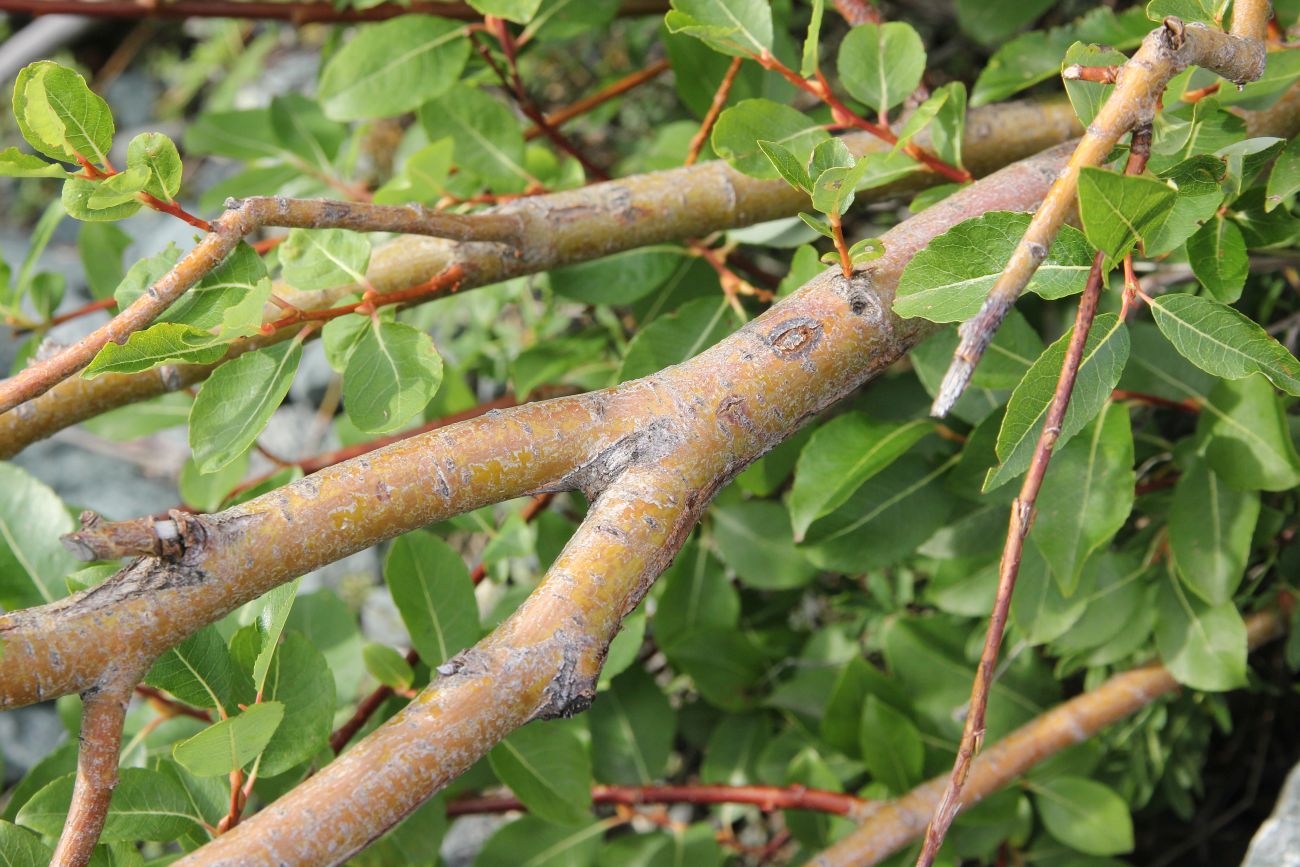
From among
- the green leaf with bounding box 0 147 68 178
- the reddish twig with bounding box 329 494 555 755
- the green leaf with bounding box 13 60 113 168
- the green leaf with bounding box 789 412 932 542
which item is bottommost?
the reddish twig with bounding box 329 494 555 755

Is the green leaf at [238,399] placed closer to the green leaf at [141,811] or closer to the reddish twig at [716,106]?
the green leaf at [141,811]

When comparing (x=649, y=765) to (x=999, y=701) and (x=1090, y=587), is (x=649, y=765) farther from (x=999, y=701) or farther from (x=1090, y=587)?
(x=1090, y=587)

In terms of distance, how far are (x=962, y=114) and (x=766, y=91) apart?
0.31m

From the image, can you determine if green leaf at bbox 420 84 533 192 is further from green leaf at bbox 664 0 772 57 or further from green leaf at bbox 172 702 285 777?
green leaf at bbox 172 702 285 777

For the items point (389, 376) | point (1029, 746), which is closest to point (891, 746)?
point (1029, 746)

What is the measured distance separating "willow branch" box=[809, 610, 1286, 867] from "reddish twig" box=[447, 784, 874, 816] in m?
0.04

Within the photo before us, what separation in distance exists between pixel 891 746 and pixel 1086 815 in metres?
0.27

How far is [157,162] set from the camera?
0.83 m

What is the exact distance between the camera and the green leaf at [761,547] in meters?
1.45

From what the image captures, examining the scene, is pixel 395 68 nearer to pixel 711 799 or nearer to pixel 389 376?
pixel 389 376

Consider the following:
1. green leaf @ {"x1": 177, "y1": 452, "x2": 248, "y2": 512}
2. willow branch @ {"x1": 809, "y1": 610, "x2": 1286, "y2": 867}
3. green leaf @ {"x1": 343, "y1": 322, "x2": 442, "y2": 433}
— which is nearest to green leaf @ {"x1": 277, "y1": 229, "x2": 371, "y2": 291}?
green leaf @ {"x1": 343, "y1": 322, "x2": 442, "y2": 433}

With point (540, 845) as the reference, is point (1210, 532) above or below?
above

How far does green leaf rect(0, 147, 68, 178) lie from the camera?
2.55ft

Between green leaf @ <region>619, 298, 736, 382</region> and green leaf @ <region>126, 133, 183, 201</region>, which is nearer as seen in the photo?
green leaf @ <region>126, 133, 183, 201</region>
